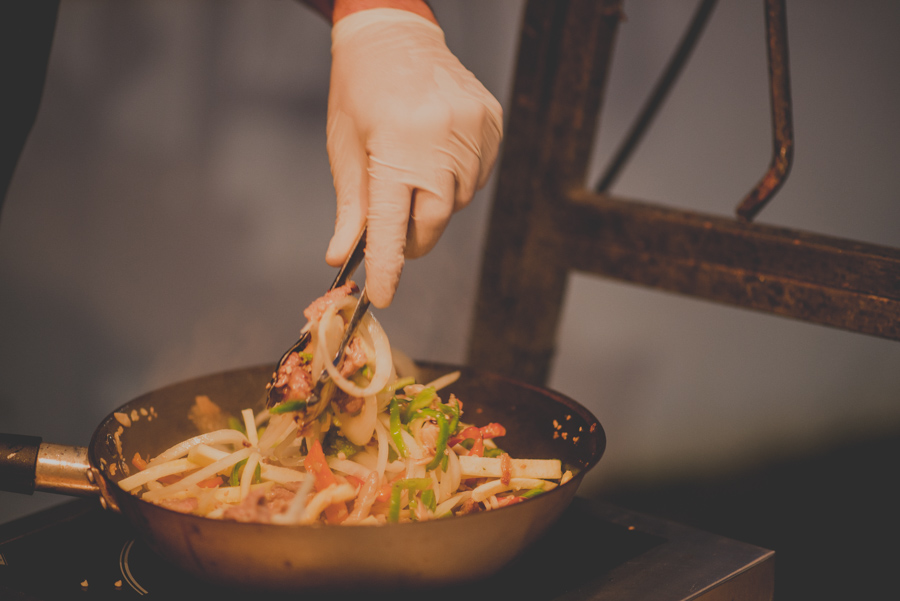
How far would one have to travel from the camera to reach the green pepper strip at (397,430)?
112 cm

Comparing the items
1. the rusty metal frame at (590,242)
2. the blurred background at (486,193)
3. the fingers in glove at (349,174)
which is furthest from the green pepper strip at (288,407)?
the blurred background at (486,193)

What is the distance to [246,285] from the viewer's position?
9.80ft

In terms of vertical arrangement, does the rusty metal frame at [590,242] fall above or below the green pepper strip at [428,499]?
above

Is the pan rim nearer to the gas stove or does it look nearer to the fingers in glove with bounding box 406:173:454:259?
the gas stove

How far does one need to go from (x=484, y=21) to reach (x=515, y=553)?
2727 millimetres

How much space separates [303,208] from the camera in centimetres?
302

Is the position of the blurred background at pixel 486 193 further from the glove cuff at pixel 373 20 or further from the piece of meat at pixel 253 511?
the piece of meat at pixel 253 511

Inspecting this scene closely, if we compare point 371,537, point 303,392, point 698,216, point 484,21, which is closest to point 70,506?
point 303,392

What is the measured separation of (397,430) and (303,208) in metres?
2.09

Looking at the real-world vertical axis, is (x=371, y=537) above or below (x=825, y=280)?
below

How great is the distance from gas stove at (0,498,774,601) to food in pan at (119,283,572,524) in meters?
0.10

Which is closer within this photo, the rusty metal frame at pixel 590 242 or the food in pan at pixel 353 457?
the food in pan at pixel 353 457

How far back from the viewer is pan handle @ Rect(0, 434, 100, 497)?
956 millimetres

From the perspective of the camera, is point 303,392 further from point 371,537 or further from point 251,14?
point 251,14
